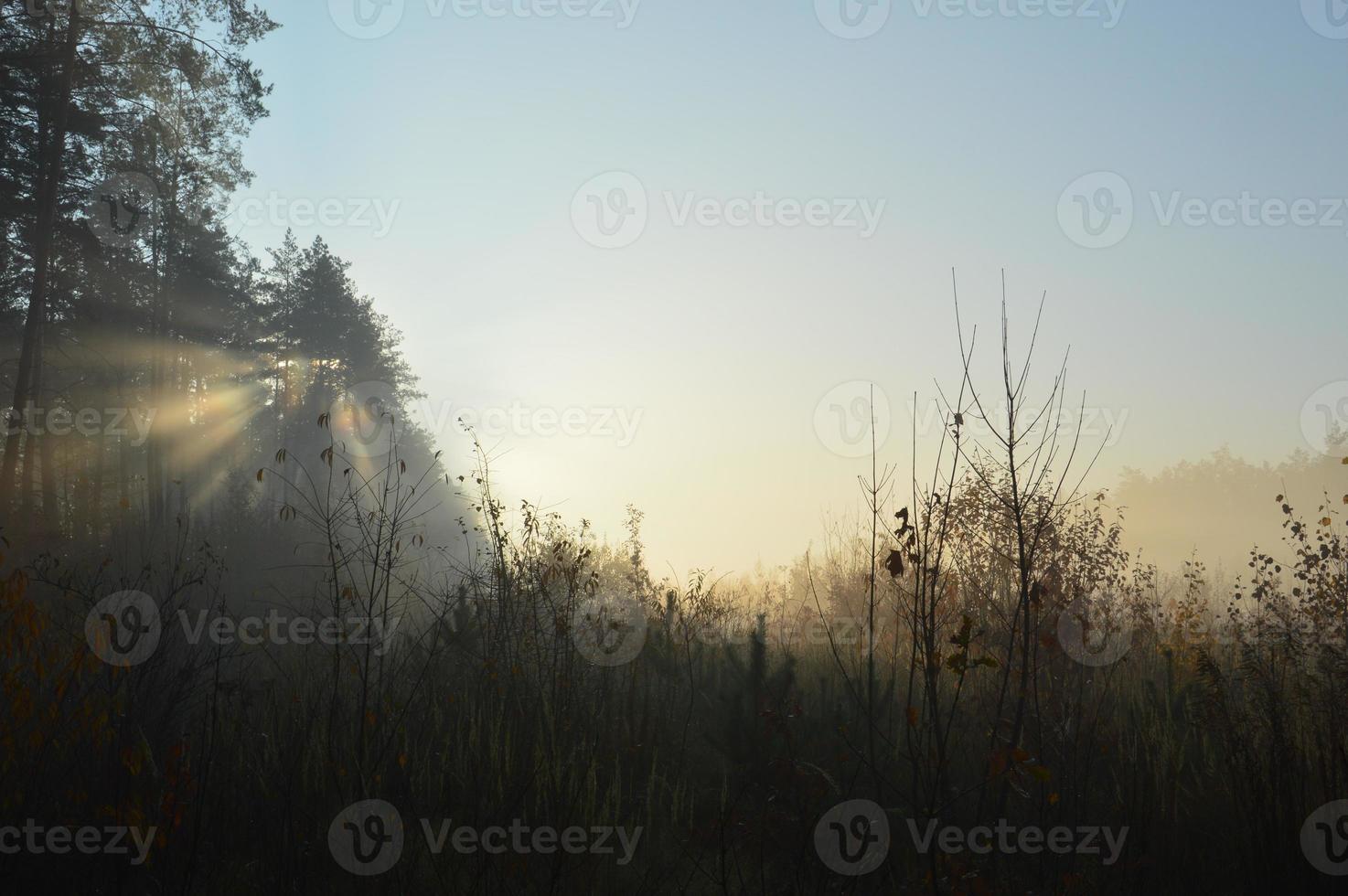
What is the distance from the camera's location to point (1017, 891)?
3176 millimetres

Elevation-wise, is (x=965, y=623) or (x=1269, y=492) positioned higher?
(x=1269, y=492)

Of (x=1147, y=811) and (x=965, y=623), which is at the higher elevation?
(x=965, y=623)

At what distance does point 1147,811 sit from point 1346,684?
1502 millimetres

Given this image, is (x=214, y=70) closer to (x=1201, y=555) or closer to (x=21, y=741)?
(x=21, y=741)

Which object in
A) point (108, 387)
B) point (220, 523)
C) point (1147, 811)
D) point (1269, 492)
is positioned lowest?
point (1147, 811)

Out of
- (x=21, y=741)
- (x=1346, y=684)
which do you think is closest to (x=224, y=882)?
(x=21, y=741)

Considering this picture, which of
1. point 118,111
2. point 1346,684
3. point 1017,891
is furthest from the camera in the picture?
point 118,111

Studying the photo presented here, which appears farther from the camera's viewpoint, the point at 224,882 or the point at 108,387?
the point at 108,387

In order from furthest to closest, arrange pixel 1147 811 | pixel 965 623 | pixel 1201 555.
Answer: pixel 1201 555
pixel 1147 811
pixel 965 623

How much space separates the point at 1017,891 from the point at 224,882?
3.40m

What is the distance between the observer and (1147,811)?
→ 12.8ft

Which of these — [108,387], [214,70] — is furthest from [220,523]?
[214,70]

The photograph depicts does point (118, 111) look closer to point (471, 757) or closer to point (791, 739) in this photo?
point (471, 757)

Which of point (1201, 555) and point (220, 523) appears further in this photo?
Result: point (1201, 555)
